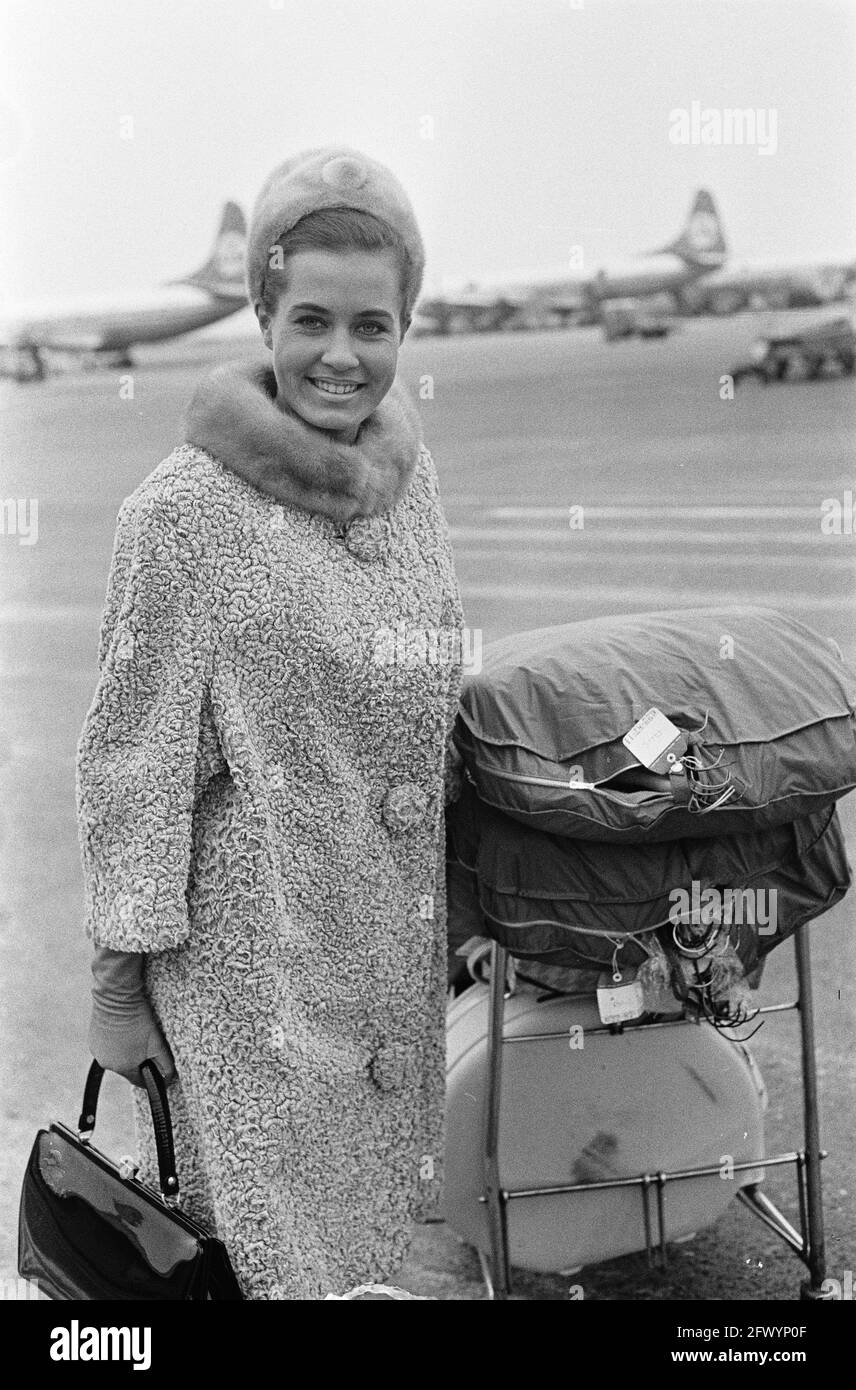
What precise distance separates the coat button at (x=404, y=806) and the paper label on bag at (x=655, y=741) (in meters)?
0.32

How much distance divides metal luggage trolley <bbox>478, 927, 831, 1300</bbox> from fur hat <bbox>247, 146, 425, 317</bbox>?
121 cm

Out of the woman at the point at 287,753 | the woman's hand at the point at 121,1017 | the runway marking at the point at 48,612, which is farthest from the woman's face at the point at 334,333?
the runway marking at the point at 48,612

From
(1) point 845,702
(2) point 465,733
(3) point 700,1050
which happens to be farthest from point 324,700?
(3) point 700,1050

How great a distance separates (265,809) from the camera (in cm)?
221

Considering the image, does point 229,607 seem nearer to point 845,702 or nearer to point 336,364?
point 336,364

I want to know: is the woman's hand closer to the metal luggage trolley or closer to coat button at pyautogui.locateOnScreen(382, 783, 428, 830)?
coat button at pyautogui.locateOnScreen(382, 783, 428, 830)

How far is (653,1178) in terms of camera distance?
2.91 m

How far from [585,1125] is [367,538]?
1230mm

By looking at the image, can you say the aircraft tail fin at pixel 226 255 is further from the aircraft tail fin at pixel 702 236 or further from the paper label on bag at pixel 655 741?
the paper label on bag at pixel 655 741

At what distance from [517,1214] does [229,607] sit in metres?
1.36

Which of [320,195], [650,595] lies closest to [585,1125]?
[320,195]

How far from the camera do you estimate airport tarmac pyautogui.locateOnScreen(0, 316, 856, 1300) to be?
3.42 metres

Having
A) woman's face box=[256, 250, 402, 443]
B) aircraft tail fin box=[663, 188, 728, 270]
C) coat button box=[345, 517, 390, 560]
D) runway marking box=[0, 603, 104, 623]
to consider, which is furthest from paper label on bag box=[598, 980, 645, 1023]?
aircraft tail fin box=[663, 188, 728, 270]

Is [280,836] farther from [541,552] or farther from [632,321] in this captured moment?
[632,321]
